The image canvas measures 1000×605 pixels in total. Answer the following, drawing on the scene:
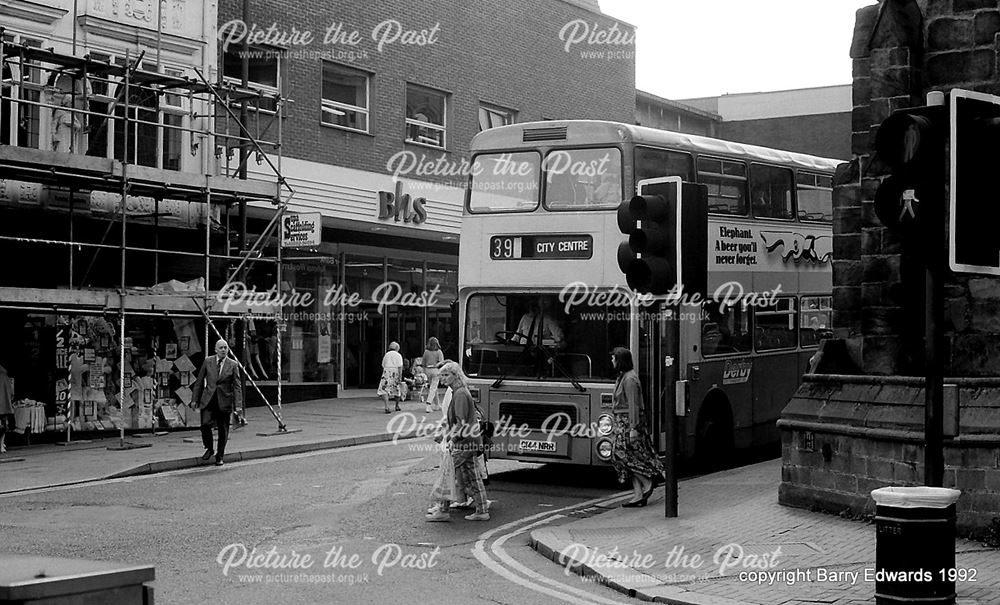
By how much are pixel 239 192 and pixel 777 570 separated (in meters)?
14.9

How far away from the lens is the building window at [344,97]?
2808cm

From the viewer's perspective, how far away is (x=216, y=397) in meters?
17.8

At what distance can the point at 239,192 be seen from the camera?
22000 millimetres

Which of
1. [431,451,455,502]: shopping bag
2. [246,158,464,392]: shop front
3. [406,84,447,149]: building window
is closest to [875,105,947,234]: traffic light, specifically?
Answer: [431,451,455,502]: shopping bag

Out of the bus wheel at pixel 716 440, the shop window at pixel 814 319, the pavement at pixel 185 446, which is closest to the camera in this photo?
the bus wheel at pixel 716 440

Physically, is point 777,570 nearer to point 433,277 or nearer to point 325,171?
point 325,171

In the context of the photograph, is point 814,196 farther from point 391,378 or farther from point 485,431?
point 391,378

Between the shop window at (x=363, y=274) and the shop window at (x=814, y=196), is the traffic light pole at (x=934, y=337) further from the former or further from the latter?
the shop window at (x=363, y=274)

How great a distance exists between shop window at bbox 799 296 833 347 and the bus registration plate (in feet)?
18.1

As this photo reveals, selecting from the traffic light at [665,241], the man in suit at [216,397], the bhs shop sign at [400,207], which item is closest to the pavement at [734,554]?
the traffic light at [665,241]

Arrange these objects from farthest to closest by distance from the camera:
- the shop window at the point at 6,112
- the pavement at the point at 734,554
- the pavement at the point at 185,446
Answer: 1. the shop window at the point at 6,112
2. the pavement at the point at 185,446
3. the pavement at the point at 734,554

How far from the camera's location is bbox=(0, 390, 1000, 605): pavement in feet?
28.9

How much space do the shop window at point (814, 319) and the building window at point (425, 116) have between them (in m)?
14.4

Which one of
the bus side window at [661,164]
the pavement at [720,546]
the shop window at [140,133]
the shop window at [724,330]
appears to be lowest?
the pavement at [720,546]
